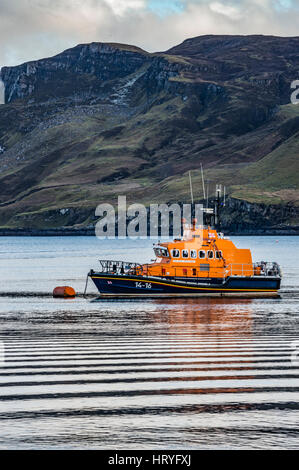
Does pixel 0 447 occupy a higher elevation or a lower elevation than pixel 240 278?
lower

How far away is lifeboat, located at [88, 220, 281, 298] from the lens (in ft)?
154

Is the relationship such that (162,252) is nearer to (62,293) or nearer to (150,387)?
(62,293)

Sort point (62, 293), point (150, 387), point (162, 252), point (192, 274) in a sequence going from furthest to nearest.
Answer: point (62, 293) < point (162, 252) < point (192, 274) < point (150, 387)

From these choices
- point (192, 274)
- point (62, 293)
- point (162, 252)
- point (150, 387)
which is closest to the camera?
point (150, 387)

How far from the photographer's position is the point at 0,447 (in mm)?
10320

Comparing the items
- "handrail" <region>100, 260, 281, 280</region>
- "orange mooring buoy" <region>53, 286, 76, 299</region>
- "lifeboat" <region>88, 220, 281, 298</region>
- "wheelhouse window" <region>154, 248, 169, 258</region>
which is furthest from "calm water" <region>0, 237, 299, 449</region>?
"orange mooring buoy" <region>53, 286, 76, 299</region>

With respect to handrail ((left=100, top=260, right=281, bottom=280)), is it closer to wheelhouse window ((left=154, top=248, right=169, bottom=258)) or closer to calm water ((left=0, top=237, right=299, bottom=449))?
wheelhouse window ((left=154, top=248, right=169, bottom=258))

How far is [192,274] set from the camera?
156 feet

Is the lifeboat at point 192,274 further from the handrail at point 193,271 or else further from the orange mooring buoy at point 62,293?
the orange mooring buoy at point 62,293

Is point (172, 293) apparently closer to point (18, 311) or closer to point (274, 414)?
point (18, 311)

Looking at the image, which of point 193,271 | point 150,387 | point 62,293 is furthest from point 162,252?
point 150,387

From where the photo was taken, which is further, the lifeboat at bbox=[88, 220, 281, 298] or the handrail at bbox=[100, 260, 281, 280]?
the handrail at bbox=[100, 260, 281, 280]
